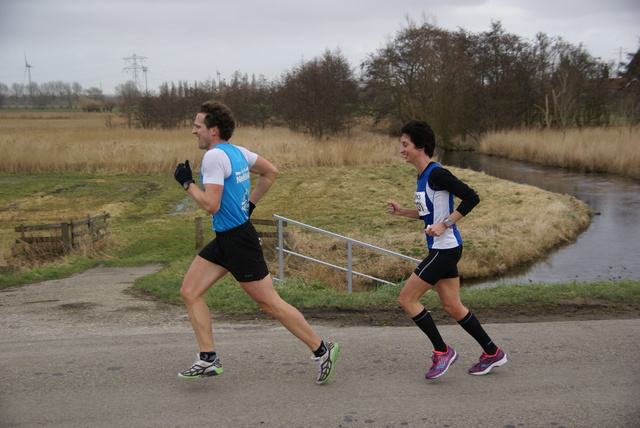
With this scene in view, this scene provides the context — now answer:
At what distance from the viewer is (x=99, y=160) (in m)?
28.5

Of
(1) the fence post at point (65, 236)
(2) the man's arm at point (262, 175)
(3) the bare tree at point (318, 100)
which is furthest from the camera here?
(3) the bare tree at point (318, 100)

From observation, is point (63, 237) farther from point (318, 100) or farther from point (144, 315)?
point (318, 100)

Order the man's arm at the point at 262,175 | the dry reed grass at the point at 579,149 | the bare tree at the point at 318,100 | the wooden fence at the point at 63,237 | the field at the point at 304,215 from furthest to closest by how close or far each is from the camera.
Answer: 1. the bare tree at the point at 318,100
2. the dry reed grass at the point at 579,149
3. the wooden fence at the point at 63,237
4. the field at the point at 304,215
5. the man's arm at the point at 262,175

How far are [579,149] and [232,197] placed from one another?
32.9m

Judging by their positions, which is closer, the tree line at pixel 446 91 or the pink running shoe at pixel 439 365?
the pink running shoe at pixel 439 365

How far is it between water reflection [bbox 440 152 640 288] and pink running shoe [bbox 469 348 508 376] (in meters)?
7.07

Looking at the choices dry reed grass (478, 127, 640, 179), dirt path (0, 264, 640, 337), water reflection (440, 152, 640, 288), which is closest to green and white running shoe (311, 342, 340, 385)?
dirt path (0, 264, 640, 337)

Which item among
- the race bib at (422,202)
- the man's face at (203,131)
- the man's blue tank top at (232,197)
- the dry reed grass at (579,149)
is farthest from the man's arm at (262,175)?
the dry reed grass at (579,149)

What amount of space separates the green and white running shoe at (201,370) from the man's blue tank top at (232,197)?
998 millimetres

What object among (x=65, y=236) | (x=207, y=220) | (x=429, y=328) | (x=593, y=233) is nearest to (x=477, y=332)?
(x=429, y=328)

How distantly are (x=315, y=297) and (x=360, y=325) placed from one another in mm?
1182

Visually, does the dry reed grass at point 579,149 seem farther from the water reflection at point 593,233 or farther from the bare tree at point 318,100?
the bare tree at point 318,100

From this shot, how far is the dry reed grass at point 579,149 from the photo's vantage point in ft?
101

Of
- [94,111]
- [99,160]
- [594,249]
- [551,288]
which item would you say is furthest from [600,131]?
[94,111]
